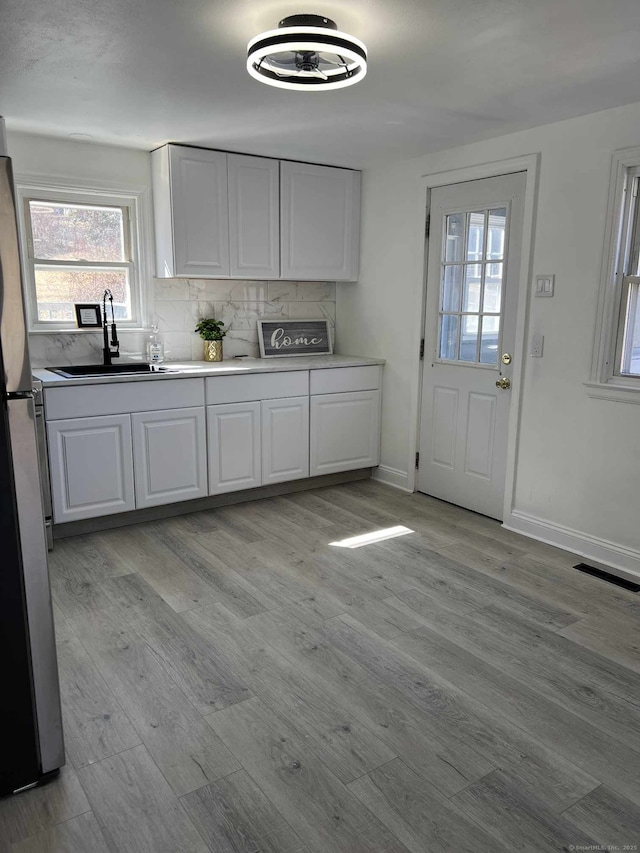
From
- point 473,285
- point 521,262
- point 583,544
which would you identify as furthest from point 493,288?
point 583,544

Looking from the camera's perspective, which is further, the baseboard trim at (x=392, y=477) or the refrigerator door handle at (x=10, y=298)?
the baseboard trim at (x=392, y=477)

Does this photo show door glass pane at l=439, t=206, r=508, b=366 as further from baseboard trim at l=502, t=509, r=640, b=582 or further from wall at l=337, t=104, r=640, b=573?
baseboard trim at l=502, t=509, r=640, b=582

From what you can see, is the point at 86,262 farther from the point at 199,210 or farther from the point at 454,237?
the point at 454,237

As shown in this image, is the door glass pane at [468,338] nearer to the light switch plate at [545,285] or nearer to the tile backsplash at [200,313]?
the light switch plate at [545,285]

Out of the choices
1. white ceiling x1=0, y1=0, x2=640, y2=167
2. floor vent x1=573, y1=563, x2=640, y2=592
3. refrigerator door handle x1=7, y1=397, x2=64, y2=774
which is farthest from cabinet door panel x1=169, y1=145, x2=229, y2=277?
floor vent x1=573, y1=563, x2=640, y2=592

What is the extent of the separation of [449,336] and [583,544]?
1558mm

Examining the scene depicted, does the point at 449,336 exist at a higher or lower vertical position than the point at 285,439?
higher

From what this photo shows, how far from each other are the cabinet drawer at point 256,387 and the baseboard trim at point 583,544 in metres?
1.64

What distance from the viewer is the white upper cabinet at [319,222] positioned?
4.45 metres

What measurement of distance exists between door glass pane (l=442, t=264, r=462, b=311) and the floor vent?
1759 mm

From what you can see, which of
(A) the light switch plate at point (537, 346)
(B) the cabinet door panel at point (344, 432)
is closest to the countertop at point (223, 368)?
(B) the cabinet door panel at point (344, 432)

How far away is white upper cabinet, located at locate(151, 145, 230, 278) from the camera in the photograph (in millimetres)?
3971

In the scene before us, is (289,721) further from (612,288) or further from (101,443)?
(612,288)

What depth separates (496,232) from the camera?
381 centimetres
